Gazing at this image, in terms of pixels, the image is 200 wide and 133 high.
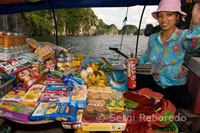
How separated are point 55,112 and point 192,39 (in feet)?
7.35

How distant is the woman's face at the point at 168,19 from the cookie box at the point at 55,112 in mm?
2024

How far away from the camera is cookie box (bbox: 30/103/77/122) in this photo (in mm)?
1652

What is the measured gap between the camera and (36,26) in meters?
59.0

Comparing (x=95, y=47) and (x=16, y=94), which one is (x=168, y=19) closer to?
(x=16, y=94)

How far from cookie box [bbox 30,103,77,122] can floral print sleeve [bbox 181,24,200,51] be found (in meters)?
2.02

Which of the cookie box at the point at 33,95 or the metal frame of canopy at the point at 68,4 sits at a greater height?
the metal frame of canopy at the point at 68,4

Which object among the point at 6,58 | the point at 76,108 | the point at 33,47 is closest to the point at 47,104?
the point at 76,108

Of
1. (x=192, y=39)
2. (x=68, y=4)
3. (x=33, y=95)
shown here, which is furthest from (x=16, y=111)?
(x=68, y=4)

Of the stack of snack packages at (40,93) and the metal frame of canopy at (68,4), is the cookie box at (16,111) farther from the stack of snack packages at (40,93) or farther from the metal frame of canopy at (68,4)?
the metal frame of canopy at (68,4)

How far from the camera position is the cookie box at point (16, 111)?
5.61 feet

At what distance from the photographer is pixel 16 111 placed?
1.77 meters

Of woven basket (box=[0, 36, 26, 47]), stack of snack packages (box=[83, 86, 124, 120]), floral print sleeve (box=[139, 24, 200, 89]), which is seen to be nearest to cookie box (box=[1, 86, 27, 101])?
stack of snack packages (box=[83, 86, 124, 120])

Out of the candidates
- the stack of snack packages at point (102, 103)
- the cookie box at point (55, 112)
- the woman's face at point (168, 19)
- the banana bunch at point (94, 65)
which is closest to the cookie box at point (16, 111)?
the cookie box at point (55, 112)

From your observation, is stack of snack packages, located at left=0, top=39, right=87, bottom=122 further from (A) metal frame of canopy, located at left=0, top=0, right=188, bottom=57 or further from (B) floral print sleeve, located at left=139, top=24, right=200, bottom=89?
(A) metal frame of canopy, located at left=0, top=0, right=188, bottom=57
